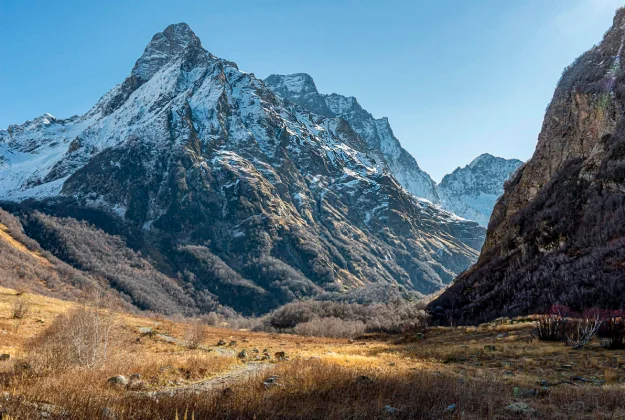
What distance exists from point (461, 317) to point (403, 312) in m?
18.0

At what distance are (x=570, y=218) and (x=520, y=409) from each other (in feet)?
136

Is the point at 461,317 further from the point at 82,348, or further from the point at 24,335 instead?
the point at 24,335

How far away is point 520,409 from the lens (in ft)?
28.8

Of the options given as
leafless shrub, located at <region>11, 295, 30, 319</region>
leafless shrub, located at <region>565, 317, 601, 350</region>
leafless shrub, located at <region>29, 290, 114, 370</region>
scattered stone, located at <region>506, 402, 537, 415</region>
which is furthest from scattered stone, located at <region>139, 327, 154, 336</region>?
scattered stone, located at <region>506, 402, 537, 415</region>

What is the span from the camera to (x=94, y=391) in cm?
849

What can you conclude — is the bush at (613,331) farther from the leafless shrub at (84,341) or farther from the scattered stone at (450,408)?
the leafless shrub at (84,341)

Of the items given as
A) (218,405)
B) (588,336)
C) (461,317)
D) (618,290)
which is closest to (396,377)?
(218,405)

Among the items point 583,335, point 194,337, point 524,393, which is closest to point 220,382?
point 524,393

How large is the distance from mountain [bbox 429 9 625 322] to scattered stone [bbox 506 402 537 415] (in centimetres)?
2268

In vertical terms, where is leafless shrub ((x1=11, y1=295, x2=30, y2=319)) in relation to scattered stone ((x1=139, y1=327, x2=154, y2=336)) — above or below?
above

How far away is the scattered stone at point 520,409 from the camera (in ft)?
28.4

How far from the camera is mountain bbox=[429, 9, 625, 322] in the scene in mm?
32594

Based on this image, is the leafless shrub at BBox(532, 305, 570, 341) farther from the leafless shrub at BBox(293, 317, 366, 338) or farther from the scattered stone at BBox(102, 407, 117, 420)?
the leafless shrub at BBox(293, 317, 366, 338)

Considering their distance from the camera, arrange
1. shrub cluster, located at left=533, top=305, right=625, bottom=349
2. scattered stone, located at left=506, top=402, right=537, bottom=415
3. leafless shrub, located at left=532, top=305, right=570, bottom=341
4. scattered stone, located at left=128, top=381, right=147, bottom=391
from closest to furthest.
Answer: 1. scattered stone, located at left=506, top=402, right=537, bottom=415
2. scattered stone, located at left=128, top=381, right=147, bottom=391
3. shrub cluster, located at left=533, top=305, right=625, bottom=349
4. leafless shrub, located at left=532, top=305, right=570, bottom=341
